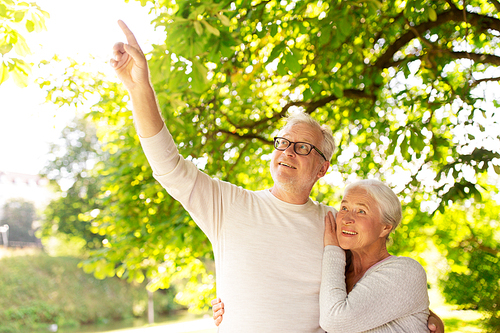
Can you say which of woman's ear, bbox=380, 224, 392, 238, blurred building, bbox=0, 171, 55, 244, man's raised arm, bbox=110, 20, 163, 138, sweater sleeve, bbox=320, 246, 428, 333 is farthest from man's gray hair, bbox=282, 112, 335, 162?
blurred building, bbox=0, 171, 55, 244

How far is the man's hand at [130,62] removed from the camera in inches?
56.7

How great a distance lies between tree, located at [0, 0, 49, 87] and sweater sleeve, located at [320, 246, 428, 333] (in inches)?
64.0

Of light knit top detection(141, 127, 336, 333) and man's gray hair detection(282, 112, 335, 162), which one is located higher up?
man's gray hair detection(282, 112, 335, 162)

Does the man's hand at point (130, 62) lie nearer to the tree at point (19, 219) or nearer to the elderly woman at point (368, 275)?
the elderly woman at point (368, 275)

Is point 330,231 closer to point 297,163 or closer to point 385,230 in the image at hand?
point 385,230

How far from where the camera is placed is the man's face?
6.86ft

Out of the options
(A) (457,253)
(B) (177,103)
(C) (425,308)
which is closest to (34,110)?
(B) (177,103)

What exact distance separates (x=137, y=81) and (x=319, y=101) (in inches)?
141

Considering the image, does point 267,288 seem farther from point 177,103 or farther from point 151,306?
point 151,306

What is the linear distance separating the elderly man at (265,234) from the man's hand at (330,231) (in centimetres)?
4

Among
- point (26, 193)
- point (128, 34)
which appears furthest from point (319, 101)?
point (26, 193)

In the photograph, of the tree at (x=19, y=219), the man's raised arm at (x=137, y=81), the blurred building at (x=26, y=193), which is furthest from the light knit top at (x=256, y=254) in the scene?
the tree at (x=19, y=219)

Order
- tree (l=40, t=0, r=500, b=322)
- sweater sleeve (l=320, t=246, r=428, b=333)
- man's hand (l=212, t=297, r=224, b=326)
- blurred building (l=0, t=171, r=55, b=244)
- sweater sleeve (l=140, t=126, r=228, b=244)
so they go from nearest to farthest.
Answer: sweater sleeve (l=140, t=126, r=228, b=244), sweater sleeve (l=320, t=246, r=428, b=333), man's hand (l=212, t=297, r=224, b=326), tree (l=40, t=0, r=500, b=322), blurred building (l=0, t=171, r=55, b=244)

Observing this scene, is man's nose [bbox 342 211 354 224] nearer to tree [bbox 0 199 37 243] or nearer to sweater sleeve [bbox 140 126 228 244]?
sweater sleeve [bbox 140 126 228 244]
